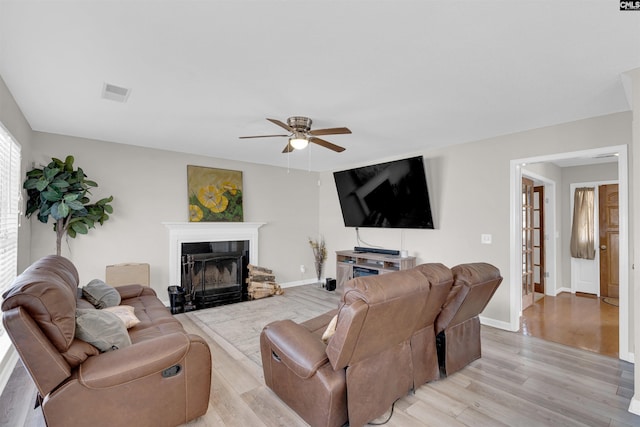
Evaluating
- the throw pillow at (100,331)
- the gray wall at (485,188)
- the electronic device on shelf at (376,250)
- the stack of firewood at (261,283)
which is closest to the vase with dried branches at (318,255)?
the electronic device on shelf at (376,250)

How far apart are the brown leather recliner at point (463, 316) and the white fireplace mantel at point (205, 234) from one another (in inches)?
154

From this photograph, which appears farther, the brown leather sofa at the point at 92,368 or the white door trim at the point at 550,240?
the white door trim at the point at 550,240

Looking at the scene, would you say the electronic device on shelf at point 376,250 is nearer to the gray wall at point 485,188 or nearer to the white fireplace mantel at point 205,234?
the gray wall at point 485,188

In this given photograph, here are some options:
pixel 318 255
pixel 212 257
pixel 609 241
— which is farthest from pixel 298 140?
pixel 609 241

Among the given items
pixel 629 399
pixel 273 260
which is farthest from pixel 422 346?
pixel 273 260

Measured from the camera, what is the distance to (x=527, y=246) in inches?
189

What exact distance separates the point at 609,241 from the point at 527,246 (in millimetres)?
1929

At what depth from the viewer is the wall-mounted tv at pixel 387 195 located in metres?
4.53

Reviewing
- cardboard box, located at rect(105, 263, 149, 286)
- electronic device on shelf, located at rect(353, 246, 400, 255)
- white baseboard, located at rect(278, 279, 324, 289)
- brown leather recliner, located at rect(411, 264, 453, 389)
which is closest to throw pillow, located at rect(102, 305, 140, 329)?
cardboard box, located at rect(105, 263, 149, 286)

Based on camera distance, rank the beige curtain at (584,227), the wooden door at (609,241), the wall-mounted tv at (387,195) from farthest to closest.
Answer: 1. the beige curtain at (584,227)
2. the wooden door at (609,241)
3. the wall-mounted tv at (387,195)

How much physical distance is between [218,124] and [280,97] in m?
1.14

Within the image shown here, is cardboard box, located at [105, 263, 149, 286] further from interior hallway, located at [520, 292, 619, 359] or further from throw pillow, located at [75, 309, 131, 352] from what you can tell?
interior hallway, located at [520, 292, 619, 359]

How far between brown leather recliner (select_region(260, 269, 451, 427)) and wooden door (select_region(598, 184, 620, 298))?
17.1 feet

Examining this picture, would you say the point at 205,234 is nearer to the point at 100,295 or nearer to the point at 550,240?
the point at 100,295
